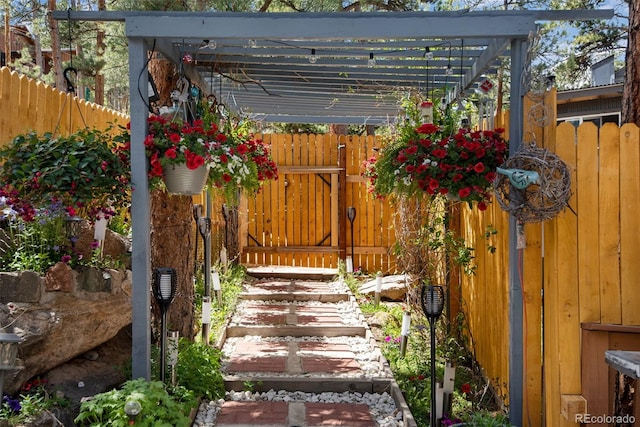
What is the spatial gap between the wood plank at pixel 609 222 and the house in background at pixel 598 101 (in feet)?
22.6

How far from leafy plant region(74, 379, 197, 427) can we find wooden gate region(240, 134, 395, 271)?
5.98 metres

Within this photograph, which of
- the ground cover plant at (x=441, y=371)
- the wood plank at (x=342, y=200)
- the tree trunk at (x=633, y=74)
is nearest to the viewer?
the tree trunk at (x=633, y=74)

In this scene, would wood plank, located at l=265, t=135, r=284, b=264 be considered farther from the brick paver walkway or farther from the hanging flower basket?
the hanging flower basket

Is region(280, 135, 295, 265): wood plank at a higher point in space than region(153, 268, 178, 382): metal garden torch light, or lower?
higher

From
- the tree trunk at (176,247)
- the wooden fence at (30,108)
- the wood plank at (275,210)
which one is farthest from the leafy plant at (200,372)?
the wood plank at (275,210)

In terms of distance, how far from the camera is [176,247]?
16.1ft

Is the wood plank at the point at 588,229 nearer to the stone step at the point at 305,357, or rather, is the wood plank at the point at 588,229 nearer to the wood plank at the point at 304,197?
the stone step at the point at 305,357

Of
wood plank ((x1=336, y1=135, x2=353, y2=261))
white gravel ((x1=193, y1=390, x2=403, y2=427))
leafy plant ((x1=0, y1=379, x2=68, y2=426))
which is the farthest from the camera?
wood plank ((x1=336, y1=135, x2=353, y2=261))

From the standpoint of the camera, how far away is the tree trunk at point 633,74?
358cm

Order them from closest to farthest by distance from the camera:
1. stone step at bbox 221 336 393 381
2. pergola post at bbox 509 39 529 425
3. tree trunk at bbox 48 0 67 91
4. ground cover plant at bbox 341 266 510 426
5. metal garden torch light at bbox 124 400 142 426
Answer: metal garden torch light at bbox 124 400 142 426 < pergola post at bbox 509 39 529 425 < ground cover plant at bbox 341 266 510 426 < stone step at bbox 221 336 393 381 < tree trunk at bbox 48 0 67 91

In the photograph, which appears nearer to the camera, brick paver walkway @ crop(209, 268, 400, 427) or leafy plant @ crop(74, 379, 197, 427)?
leafy plant @ crop(74, 379, 197, 427)

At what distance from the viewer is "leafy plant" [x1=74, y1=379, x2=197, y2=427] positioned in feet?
9.97

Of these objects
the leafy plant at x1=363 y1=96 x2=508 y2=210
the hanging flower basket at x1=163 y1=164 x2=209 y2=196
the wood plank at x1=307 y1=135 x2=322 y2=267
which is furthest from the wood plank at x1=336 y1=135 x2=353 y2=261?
the hanging flower basket at x1=163 y1=164 x2=209 y2=196

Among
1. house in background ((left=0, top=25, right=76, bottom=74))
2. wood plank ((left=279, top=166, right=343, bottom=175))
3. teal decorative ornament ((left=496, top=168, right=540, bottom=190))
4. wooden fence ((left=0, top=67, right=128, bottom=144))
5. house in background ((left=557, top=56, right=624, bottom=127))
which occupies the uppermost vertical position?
house in background ((left=0, top=25, right=76, bottom=74))
